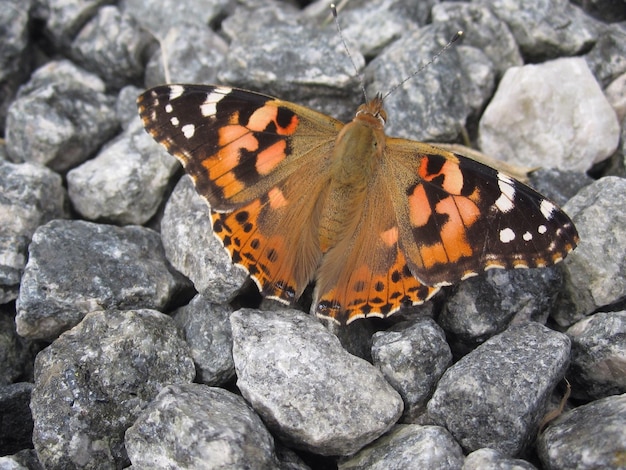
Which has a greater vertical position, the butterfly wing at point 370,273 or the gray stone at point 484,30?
the gray stone at point 484,30

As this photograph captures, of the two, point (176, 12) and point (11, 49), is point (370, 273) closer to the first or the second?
point (176, 12)

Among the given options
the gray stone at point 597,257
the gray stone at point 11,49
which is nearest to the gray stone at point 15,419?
the gray stone at point 11,49

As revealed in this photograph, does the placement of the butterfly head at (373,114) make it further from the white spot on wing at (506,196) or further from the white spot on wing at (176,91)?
the white spot on wing at (176,91)

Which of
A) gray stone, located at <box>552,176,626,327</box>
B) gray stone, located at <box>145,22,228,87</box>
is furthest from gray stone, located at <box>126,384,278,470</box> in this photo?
gray stone, located at <box>145,22,228,87</box>

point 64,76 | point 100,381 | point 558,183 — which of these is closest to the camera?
point 100,381

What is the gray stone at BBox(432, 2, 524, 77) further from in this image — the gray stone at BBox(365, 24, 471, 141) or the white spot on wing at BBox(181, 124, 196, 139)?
the white spot on wing at BBox(181, 124, 196, 139)

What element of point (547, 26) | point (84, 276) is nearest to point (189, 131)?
point (84, 276)
